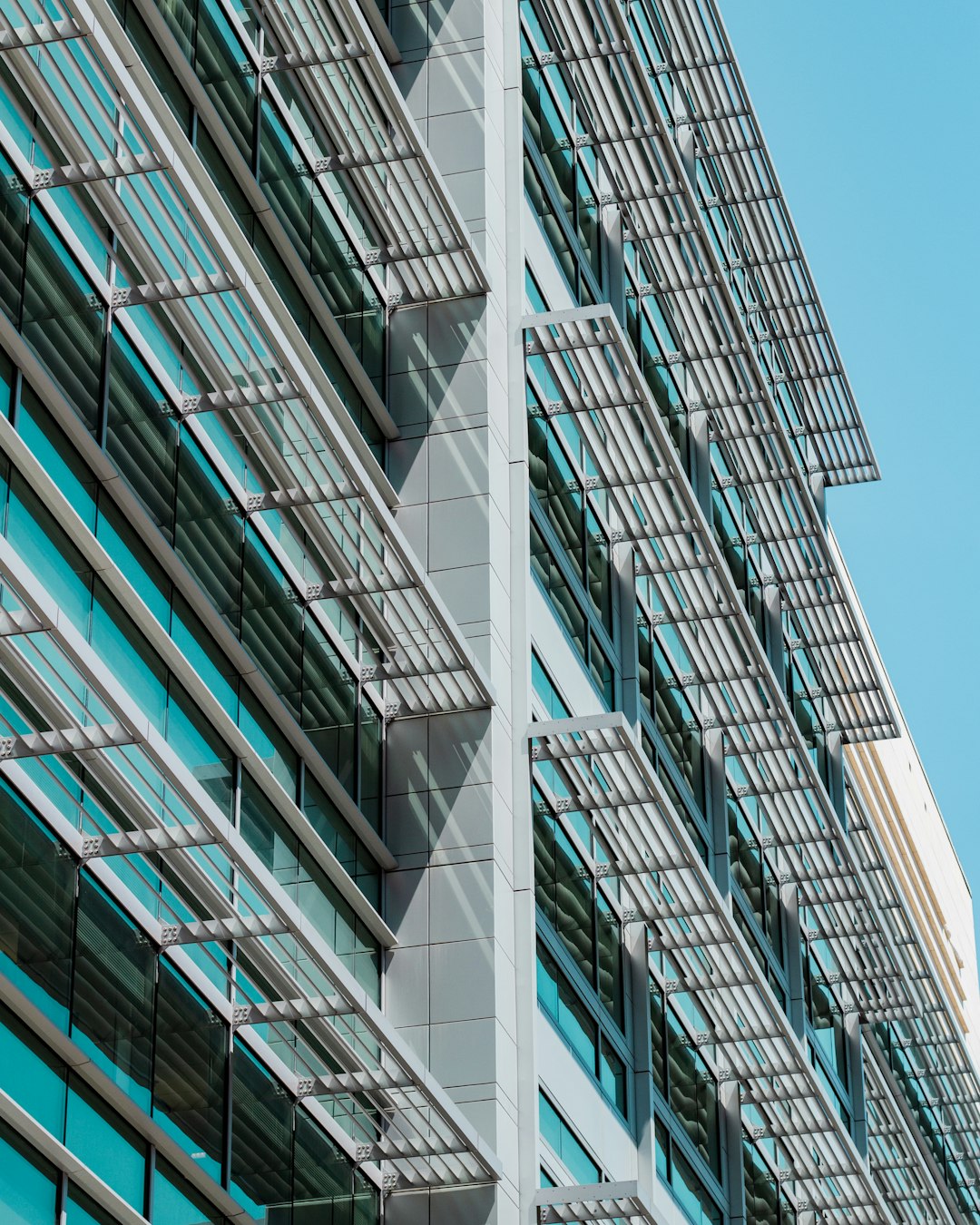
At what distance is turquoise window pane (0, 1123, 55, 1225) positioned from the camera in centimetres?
1588

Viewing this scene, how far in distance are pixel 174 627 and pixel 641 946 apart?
11171mm

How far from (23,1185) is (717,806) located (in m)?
21.7

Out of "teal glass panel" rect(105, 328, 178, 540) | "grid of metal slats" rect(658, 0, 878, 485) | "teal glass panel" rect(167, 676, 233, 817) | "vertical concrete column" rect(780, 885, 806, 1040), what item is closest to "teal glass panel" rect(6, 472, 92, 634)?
"teal glass panel" rect(105, 328, 178, 540)

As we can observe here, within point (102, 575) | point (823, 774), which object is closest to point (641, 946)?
point (102, 575)

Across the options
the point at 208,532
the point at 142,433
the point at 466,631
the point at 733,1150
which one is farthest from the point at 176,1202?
the point at 733,1150

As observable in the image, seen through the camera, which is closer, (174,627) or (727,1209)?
(174,627)

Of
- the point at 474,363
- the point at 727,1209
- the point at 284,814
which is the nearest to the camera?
the point at 284,814

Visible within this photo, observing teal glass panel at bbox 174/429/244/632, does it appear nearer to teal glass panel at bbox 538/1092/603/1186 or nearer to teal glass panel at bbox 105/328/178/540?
teal glass panel at bbox 105/328/178/540

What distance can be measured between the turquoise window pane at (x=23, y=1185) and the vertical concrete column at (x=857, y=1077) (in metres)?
27.4

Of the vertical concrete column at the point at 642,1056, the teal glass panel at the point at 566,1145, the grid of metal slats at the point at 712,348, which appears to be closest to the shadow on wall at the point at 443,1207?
the teal glass panel at the point at 566,1145

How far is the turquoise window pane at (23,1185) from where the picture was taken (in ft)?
52.1

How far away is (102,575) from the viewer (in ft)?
61.6

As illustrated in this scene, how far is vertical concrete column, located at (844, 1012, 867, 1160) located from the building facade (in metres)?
2.02

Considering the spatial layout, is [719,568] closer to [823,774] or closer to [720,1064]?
[720,1064]
